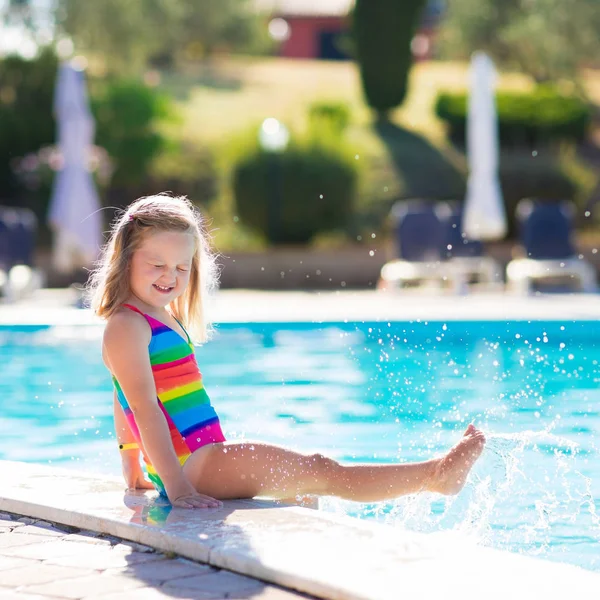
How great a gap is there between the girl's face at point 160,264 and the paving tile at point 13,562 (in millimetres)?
844

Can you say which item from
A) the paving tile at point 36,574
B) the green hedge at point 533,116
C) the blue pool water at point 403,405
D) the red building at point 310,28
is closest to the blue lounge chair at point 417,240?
the blue pool water at point 403,405

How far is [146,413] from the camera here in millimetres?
3008

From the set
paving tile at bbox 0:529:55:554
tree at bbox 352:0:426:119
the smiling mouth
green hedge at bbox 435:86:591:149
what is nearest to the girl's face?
the smiling mouth

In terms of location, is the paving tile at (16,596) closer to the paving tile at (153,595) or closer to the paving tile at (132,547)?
the paving tile at (153,595)

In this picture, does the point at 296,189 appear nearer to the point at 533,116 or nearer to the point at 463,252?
the point at 463,252

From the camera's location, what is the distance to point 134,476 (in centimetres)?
334

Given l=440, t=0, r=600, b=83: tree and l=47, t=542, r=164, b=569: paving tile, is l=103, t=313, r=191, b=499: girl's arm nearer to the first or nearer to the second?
l=47, t=542, r=164, b=569: paving tile

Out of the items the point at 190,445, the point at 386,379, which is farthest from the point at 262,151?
the point at 190,445

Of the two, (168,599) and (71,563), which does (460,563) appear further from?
(71,563)

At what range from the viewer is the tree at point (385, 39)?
2202cm

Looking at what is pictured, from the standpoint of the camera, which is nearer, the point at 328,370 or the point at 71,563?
the point at 71,563

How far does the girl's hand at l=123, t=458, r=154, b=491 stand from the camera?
3.33 m

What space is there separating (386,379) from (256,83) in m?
21.9

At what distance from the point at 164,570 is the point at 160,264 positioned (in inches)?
36.7
